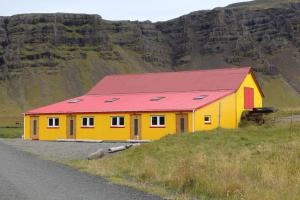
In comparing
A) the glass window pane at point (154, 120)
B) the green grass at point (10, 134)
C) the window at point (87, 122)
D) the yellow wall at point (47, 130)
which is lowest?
the green grass at point (10, 134)

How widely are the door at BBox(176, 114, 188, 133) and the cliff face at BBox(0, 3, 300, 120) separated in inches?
3334

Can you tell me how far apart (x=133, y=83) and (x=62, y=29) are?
335 ft

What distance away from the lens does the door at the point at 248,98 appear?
161 ft

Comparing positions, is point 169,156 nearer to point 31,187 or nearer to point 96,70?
point 31,187

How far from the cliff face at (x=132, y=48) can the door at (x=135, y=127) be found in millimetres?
81160

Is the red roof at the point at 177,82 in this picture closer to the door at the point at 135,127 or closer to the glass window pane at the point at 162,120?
the glass window pane at the point at 162,120

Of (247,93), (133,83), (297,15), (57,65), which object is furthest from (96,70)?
(247,93)

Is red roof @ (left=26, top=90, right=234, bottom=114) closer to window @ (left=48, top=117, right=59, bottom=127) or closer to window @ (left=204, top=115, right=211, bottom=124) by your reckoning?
window @ (left=48, top=117, right=59, bottom=127)

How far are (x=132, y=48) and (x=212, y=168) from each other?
14725 centimetres

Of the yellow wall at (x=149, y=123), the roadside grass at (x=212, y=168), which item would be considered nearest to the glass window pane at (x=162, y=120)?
the yellow wall at (x=149, y=123)

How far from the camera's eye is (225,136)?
31.2 meters

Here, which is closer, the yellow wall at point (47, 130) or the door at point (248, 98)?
the yellow wall at point (47, 130)

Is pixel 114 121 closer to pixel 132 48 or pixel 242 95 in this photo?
pixel 242 95

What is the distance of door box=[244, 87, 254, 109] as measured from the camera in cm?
4904
